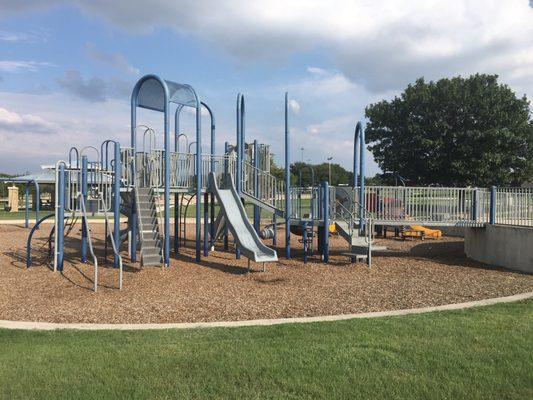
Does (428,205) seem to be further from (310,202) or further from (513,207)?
(310,202)

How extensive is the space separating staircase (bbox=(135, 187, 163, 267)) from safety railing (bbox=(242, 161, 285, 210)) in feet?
10.2

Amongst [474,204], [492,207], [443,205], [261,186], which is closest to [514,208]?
[492,207]

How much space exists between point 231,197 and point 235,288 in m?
4.52

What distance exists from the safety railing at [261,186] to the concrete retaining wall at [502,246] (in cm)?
573

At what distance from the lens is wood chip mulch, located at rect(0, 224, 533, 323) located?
7906mm

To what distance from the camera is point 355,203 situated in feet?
46.9

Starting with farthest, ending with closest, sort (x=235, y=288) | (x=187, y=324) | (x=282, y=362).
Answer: (x=235, y=288) → (x=187, y=324) → (x=282, y=362)

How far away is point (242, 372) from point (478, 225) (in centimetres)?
1142

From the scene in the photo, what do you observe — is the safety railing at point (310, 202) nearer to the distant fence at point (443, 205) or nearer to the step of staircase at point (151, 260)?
the distant fence at point (443, 205)

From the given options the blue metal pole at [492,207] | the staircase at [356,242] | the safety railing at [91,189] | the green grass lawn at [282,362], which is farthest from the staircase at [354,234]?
the green grass lawn at [282,362]

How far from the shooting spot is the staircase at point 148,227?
11805 mm

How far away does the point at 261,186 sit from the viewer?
49.9 feet

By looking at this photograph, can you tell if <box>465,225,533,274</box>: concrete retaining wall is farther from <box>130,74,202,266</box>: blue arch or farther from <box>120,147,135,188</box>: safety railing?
<box>120,147,135,188</box>: safety railing

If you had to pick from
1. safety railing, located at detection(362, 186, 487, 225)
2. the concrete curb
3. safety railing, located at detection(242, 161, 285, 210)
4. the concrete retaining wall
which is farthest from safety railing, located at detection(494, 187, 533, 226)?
the concrete curb
